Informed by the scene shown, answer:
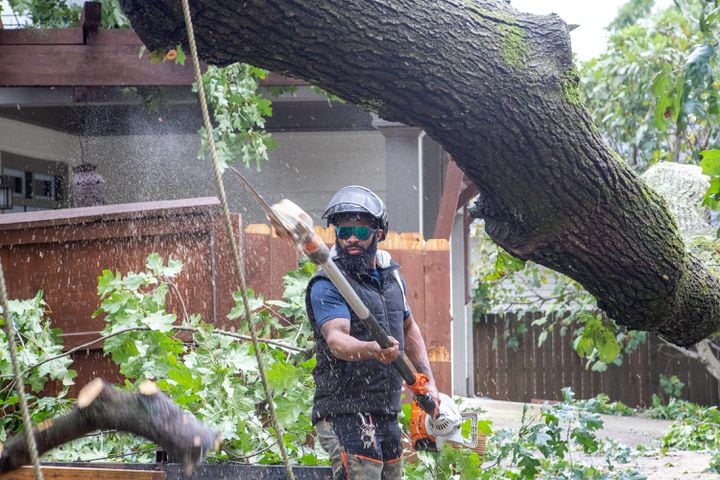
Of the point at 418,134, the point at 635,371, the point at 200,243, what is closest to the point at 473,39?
the point at 200,243

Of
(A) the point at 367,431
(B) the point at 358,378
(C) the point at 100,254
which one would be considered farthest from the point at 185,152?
(A) the point at 367,431

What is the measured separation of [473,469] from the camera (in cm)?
477

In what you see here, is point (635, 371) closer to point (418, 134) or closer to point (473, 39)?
point (418, 134)

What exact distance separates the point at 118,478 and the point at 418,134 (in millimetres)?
6169

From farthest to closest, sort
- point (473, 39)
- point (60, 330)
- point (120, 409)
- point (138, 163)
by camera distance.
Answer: point (138, 163)
point (60, 330)
point (473, 39)
point (120, 409)

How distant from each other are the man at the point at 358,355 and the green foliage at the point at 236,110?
4.02 m

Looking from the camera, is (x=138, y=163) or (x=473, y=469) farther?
(x=138, y=163)

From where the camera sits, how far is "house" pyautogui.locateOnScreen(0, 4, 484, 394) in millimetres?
9195

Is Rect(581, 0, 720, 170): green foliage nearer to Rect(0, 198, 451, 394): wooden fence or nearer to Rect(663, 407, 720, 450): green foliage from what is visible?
Rect(663, 407, 720, 450): green foliage

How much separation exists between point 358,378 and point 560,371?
15229 millimetres

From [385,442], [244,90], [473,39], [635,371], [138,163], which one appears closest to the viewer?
[473,39]

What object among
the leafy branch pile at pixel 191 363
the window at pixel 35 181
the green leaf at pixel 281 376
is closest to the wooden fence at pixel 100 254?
the leafy branch pile at pixel 191 363

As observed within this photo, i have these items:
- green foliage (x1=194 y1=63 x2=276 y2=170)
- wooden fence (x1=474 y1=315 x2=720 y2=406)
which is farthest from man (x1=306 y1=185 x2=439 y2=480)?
wooden fence (x1=474 y1=315 x2=720 y2=406)

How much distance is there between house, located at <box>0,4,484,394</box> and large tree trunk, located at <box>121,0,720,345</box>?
4998 millimetres
